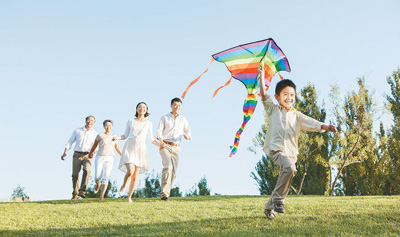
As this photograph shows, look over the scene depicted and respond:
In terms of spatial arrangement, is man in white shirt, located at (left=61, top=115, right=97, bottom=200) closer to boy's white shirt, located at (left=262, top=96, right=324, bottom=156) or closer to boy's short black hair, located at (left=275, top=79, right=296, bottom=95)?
boy's white shirt, located at (left=262, top=96, right=324, bottom=156)

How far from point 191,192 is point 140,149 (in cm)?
1045

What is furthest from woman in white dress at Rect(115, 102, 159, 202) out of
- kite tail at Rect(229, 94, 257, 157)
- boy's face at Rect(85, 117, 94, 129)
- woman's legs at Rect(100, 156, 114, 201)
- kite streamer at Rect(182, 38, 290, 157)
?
boy's face at Rect(85, 117, 94, 129)

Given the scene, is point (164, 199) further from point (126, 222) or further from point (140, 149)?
point (126, 222)

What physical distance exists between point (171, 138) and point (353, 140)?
20.1 metres

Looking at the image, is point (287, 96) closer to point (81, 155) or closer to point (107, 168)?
point (107, 168)

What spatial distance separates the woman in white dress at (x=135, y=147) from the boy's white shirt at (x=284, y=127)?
4233 mm

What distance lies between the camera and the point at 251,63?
321 inches

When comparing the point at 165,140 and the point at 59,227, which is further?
the point at 165,140

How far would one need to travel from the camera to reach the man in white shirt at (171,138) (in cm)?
959

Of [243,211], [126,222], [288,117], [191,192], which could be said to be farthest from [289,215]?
[191,192]

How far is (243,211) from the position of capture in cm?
704

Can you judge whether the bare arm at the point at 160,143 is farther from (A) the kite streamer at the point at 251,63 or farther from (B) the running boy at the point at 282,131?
(B) the running boy at the point at 282,131

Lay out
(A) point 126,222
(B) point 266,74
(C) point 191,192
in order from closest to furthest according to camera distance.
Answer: (A) point 126,222, (B) point 266,74, (C) point 191,192

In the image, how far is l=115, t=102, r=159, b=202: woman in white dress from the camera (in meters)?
9.39
